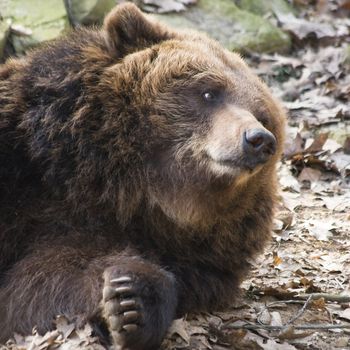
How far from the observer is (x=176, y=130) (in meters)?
5.05

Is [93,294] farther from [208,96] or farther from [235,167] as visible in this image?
[208,96]

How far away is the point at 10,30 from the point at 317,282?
5069 mm

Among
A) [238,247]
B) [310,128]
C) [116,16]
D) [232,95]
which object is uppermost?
[116,16]

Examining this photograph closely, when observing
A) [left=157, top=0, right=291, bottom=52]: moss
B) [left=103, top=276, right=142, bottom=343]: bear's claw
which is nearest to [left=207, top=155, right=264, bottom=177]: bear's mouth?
[left=103, top=276, right=142, bottom=343]: bear's claw

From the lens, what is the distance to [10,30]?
365 inches

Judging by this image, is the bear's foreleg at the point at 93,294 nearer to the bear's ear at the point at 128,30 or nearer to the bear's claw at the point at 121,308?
the bear's claw at the point at 121,308

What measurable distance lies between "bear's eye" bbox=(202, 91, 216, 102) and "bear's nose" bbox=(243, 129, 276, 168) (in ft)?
1.82

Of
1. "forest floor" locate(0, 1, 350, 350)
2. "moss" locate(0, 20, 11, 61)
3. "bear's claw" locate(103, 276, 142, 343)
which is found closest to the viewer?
"bear's claw" locate(103, 276, 142, 343)

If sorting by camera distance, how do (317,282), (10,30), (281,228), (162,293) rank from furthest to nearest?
(10,30) < (281,228) < (317,282) < (162,293)

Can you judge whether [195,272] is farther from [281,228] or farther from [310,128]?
[310,128]

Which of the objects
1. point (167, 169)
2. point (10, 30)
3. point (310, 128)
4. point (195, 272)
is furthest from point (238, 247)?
point (10, 30)

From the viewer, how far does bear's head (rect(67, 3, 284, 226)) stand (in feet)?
16.4

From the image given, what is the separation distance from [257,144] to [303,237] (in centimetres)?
271

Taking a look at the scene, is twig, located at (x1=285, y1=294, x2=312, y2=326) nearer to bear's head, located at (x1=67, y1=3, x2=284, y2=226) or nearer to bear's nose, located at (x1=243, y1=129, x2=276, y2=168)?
bear's head, located at (x1=67, y1=3, x2=284, y2=226)
